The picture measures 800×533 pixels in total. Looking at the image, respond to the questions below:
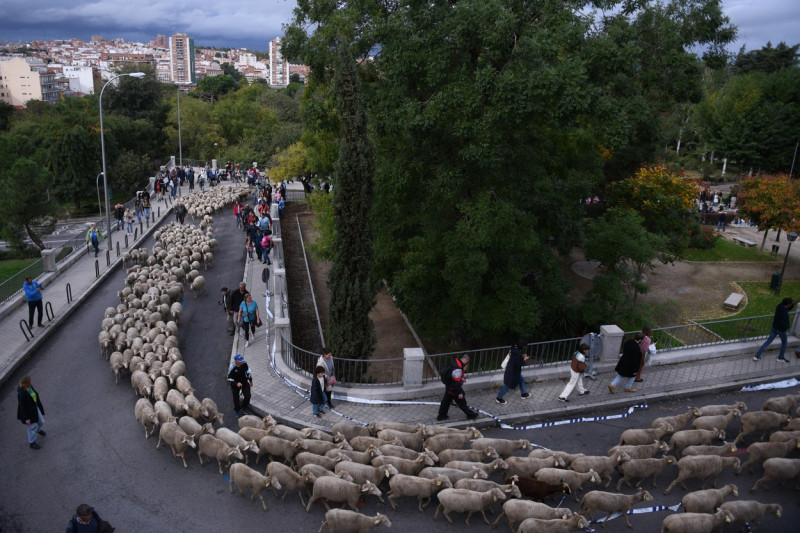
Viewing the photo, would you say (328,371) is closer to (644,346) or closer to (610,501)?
(610,501)

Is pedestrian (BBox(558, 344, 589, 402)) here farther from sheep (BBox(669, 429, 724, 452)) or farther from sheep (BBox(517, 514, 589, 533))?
sheep (BBox(517, 514, 589, 533))

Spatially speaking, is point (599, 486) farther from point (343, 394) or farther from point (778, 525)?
point (343, 394)

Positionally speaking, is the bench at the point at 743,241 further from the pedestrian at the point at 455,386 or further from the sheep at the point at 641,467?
the pedestrian at the point at 455,386

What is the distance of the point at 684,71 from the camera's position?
65.5 ft

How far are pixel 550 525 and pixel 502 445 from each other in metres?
2.22

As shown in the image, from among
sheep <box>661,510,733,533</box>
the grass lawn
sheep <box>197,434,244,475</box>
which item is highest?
sheep <box>661,510,733,533</box>

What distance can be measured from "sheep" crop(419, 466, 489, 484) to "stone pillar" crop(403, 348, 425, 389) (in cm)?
318

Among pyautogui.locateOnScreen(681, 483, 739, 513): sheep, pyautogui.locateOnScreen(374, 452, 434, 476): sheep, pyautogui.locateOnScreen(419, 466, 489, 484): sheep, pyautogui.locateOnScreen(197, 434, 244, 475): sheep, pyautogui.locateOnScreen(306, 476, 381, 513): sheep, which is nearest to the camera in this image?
pyautogui.locateOnScreen(681, 483, 739, 513): sheep

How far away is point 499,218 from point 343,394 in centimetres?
586

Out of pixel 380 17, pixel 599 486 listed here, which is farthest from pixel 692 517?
pixel 380 17

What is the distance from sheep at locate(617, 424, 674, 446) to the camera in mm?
10883

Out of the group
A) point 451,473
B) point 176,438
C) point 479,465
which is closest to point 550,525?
point 479,465

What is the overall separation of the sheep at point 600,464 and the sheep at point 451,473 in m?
1.67

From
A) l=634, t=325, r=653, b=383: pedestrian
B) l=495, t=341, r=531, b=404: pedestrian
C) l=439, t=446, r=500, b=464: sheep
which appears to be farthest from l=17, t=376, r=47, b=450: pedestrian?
l=634, t=325, r=653, b=383: pedestrian
